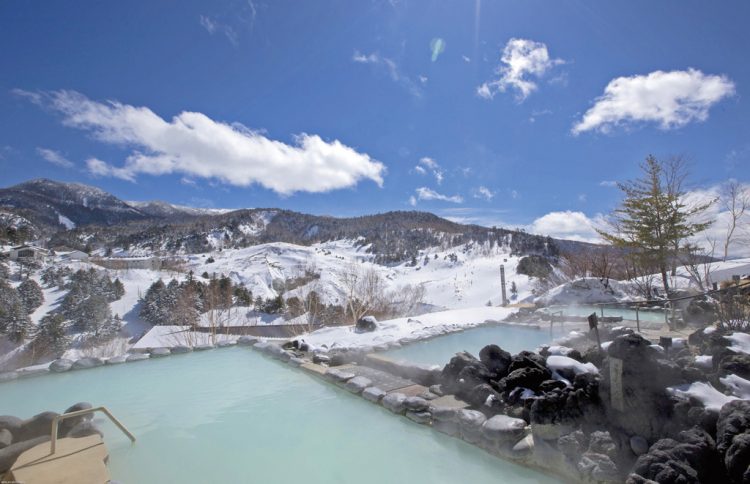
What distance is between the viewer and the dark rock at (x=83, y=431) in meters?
3.75

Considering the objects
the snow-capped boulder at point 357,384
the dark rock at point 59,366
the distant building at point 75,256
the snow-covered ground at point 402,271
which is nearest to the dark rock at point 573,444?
the snow-capped boulder at point 357,384

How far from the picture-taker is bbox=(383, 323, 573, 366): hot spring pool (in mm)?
7176

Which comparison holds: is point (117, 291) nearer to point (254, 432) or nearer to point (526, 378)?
point (254, 432)

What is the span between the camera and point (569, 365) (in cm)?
362

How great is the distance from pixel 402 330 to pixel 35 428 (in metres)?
6.62

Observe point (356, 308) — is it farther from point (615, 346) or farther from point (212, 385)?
point (615, 346)

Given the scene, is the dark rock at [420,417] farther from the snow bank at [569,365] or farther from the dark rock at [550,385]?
the snow bank at [569,365]

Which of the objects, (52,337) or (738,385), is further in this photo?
(52,337)

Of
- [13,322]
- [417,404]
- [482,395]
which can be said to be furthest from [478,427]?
[13,322]

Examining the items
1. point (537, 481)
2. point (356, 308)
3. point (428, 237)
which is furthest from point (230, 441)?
point (428, 237)

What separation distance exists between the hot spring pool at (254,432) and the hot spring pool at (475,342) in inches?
89.3

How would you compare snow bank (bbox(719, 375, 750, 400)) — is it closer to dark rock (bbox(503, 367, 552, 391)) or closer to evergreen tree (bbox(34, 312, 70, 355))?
dark rock (bbox(503, 367, 552, 391))

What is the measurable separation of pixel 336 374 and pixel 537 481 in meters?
3.31

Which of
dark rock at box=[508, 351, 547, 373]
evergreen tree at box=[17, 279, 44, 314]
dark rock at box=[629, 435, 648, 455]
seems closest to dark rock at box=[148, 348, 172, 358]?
dark rock at box=[508, 351, 547, 373]
